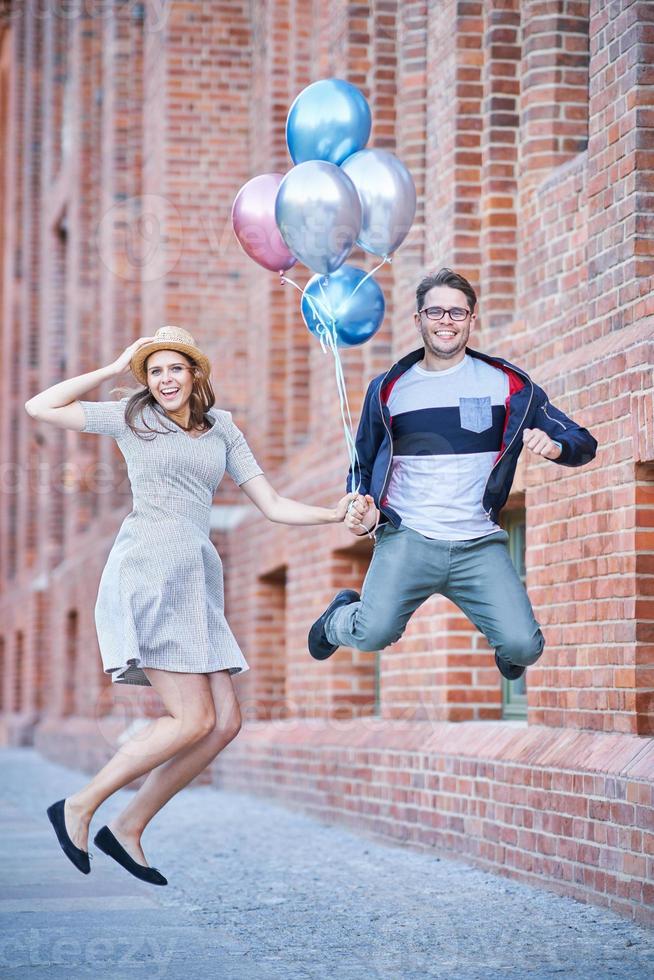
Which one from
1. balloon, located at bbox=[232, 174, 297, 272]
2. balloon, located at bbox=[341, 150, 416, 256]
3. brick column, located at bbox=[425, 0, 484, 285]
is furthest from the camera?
brick column, located at bbox=[425, 0, 484, 285]

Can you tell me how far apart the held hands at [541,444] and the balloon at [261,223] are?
4.99ft

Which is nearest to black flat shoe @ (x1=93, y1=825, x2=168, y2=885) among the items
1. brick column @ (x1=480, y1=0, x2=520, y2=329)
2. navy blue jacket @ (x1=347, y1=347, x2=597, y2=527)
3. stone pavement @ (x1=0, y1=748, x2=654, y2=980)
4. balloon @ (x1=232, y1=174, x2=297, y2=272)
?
stone pavement @ (x1=0, y1=748, x2=654, y2=980)

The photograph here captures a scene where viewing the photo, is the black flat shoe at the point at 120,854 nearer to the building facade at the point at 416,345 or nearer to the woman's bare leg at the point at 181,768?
the woman's bare leg at the point at 181,768

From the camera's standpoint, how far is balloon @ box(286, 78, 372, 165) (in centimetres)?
645

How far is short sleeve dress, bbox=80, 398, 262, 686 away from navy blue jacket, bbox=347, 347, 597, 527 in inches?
20.8

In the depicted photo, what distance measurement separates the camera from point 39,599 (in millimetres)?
24609

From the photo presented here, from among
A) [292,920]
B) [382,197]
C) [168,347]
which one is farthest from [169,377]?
[292,920]

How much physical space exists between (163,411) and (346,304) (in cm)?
119

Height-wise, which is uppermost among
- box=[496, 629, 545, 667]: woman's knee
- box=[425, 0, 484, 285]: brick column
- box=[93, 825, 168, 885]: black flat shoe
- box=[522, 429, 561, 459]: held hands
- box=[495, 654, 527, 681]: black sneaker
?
box=[425, 0, 484, 285]: brick column

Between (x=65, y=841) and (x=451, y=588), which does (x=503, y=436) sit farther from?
(x=65, y=841)

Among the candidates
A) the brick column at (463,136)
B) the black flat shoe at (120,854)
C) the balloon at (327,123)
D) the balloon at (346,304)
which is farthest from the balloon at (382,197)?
the black flat shoe at (120,854)

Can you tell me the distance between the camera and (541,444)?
533 cm

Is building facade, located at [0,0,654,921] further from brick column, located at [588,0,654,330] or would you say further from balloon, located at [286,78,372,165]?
balloon, located at [286,78,372,165]

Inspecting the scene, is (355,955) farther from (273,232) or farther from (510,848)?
(273,232)
